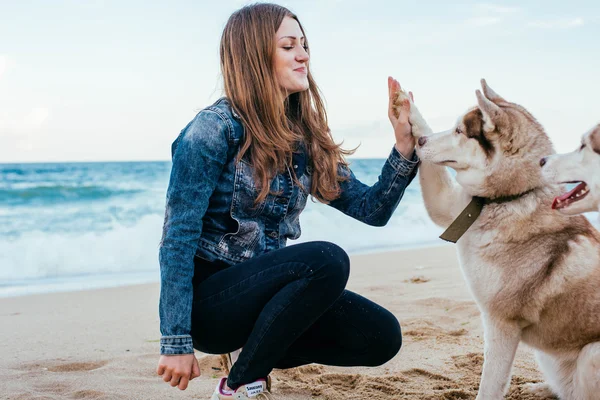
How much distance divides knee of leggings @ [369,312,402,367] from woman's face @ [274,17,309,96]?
3.41 ft

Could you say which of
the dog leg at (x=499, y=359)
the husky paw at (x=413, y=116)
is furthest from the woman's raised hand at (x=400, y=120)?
the dog leg at (x=499, y=359)

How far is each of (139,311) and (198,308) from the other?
105 inches

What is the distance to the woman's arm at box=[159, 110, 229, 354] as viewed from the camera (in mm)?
2137

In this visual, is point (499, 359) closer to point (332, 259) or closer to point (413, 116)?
point (332, 259)

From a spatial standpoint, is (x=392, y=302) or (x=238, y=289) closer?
(x=238, y=289)

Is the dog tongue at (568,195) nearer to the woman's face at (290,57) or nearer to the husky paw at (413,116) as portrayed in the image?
the husky paw at (413,116)

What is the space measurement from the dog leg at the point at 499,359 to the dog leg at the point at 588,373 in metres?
0.24

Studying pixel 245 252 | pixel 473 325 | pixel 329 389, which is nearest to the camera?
pixel 245 252

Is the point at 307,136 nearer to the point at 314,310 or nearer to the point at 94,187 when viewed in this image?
the point at 314,310

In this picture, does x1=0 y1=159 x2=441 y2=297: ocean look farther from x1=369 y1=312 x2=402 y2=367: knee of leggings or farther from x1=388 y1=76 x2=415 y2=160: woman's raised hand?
x1=369 y1=312 x2=402 y2=367: knee of leggings

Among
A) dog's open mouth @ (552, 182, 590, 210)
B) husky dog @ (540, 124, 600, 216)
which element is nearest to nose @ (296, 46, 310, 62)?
husky dog @ (540, 124, 600, 216)

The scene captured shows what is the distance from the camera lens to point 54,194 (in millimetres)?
15406

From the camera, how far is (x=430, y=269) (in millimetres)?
6238

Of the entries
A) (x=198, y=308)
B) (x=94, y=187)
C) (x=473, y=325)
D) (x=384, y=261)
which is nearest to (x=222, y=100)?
(x=198, y=308)
